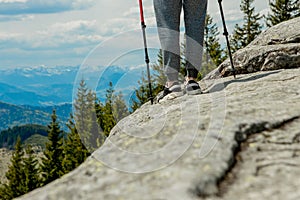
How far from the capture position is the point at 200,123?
3576 millimetres

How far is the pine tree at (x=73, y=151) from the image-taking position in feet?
170

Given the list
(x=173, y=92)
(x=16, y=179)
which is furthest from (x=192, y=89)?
(x=16, y=179)

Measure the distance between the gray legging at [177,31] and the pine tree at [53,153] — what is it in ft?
182

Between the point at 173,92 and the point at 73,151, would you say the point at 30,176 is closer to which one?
the point at 73,151

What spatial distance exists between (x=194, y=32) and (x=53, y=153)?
57653 millimetres

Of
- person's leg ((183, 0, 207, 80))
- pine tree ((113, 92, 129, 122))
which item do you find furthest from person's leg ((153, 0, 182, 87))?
pine tree ((113, 92, 129, 122))

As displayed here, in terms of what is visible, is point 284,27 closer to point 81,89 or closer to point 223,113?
point 223,113

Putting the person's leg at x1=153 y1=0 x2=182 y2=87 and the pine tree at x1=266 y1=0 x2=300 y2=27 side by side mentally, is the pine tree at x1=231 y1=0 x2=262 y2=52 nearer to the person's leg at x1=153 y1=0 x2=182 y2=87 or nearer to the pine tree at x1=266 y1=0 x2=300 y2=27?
the pine tree at x1=266 y1=0 x2=300 y2=27

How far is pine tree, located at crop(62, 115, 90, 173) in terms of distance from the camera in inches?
2041

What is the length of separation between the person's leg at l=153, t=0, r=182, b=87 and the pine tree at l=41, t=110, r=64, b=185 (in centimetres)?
5554

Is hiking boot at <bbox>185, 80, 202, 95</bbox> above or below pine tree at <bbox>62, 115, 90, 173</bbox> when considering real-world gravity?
above

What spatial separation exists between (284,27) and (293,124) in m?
7.82

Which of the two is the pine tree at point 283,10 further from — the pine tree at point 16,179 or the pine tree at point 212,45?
the pine tree at point 16,179

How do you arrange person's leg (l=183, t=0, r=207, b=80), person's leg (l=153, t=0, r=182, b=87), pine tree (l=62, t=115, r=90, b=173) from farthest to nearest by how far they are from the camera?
pine tree (l=62, t=115, r=90, b=173), person's leg (l=183, t=0, r=207, b=80), person's leg (l=153, t=0, r=182, b=87)
